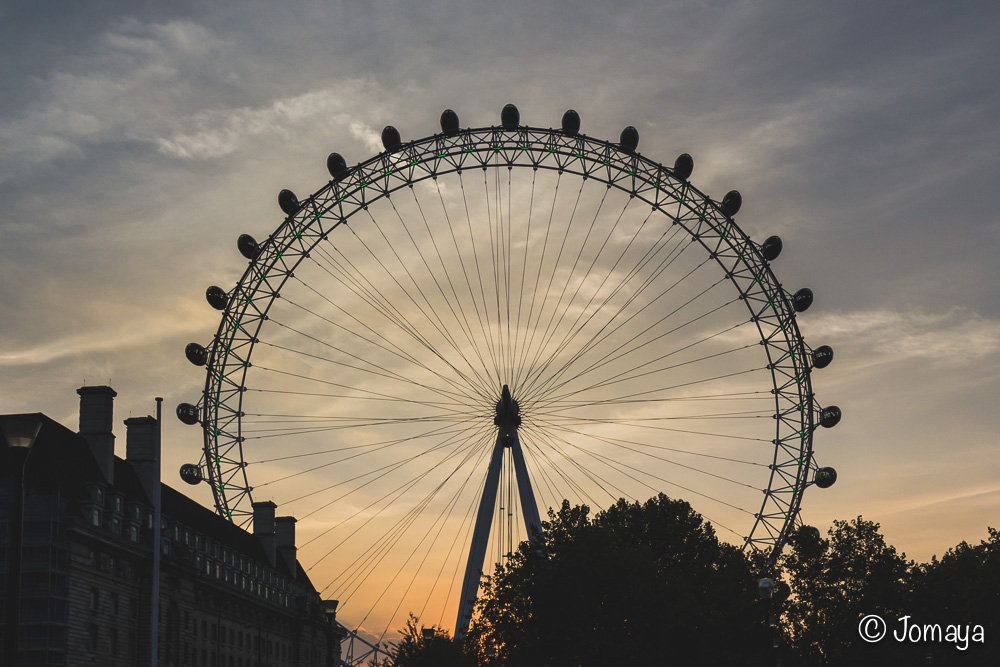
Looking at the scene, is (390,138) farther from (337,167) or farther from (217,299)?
(217,299)

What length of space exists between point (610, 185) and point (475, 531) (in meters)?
22.3

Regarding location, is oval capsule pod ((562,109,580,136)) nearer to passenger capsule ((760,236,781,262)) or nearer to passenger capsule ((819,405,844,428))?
passenger capsule ((760,236,781,262))

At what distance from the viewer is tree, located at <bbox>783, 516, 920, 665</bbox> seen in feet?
251

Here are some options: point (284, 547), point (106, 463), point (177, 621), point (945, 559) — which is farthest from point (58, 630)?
point (945, 559)

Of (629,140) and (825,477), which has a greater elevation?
(629,140)

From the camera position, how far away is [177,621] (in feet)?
241

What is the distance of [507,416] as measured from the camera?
6184 centimetres

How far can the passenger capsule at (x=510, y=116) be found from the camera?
227ft

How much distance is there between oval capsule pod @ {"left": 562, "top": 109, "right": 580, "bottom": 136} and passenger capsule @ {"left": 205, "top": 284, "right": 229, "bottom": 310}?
73.1 ft

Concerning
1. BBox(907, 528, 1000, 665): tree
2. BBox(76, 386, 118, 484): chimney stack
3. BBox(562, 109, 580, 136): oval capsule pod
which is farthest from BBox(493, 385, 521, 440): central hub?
BBox(907, 528, 1000, 665): tree

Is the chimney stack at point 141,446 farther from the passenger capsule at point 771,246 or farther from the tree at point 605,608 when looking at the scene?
the passenger capsule at point 771,246

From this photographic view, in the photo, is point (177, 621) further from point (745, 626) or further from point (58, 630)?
point (745, 626)

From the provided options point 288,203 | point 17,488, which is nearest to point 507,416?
point 288,203

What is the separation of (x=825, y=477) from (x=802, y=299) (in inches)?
420
